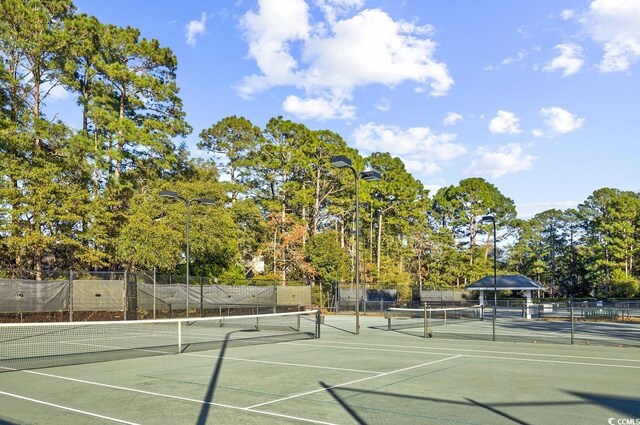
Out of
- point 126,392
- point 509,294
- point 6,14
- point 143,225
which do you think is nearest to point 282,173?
point 143,225

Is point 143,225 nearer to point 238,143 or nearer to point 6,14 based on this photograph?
point 6,14

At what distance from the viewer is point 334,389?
953cm

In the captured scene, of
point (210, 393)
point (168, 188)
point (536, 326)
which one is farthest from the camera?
point (168, 188)

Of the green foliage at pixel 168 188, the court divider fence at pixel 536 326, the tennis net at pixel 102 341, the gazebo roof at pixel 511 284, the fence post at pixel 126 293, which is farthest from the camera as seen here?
the gazebo roof at pixel 511 284

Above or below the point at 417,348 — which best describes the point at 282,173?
above

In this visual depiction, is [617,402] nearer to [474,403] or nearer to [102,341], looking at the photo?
[474,403]

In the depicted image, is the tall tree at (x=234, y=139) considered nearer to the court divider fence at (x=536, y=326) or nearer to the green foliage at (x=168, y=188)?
the green foliage at (x=168, y=188)

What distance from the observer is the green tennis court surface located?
7.52 metres

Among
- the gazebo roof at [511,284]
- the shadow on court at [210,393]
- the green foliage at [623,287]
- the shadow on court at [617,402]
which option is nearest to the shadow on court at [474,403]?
the shadow on court at [617,402]

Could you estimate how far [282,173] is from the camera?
5891 cm

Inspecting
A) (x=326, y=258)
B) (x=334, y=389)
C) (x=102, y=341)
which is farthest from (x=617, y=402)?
(x=326, y=258)

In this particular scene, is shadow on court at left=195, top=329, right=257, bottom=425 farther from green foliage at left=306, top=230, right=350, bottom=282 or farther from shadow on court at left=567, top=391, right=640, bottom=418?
green foliage at left=306, top=230, right=350, bottom=282

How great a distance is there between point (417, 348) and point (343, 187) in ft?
149

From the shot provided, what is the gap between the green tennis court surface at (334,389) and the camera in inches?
296
